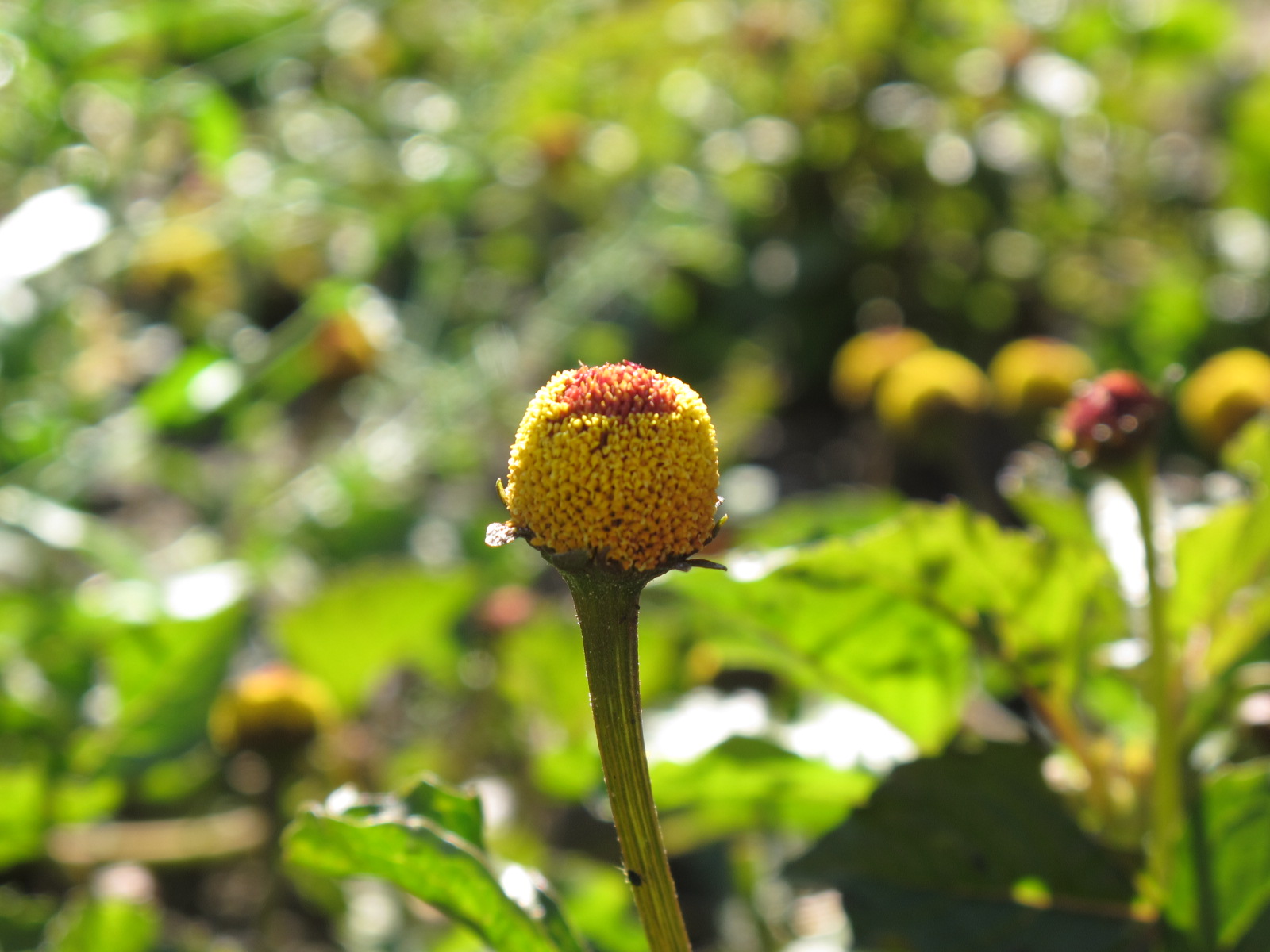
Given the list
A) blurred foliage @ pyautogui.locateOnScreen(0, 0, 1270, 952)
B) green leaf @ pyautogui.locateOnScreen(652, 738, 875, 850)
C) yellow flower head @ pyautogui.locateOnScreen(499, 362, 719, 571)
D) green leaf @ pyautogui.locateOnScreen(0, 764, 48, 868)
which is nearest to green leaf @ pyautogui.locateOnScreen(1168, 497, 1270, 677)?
blurred foliage @ pyautogui.locateOnScreen(0, 0, 1270, 952)

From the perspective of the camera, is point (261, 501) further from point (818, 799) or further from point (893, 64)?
point (893, 64)

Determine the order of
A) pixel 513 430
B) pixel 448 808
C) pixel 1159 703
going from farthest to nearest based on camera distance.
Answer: pixel 513 430 → pixel 1159 703 → pixel 448 808

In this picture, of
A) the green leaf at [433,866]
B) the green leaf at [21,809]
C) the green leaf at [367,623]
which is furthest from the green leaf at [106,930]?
the green leaf at [433,866]

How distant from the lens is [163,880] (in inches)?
52.3

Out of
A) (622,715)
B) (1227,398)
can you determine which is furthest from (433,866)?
(1227,398)

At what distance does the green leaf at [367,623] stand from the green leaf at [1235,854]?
0.65m

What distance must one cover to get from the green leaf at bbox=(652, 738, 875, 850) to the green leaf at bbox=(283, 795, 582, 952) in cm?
24

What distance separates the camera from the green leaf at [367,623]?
1090 mm

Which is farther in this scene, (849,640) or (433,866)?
(849,640)

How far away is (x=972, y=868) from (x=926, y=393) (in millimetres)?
782

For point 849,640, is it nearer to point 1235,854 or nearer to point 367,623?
point 1235,854

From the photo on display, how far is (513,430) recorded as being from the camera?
68.7 inches

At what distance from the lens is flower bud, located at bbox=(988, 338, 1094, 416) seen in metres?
1.37

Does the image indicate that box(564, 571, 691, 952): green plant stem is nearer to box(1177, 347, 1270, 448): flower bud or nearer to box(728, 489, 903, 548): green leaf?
box(728, 489, 903, 548): green leaf
